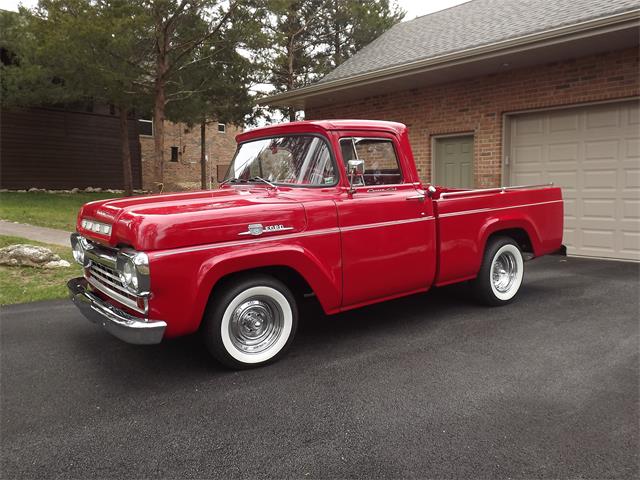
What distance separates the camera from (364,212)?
13.4 feet

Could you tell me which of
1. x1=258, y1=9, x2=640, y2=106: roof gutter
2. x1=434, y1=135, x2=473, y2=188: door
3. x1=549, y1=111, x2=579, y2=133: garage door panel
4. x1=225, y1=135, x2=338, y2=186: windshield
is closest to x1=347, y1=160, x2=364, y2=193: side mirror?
x1=225, y1=135, x2=338, y2=186: windshield

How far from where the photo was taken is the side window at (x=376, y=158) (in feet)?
14.1

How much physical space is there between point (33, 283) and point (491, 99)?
800 centimetres

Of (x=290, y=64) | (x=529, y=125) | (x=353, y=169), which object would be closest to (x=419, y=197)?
(x=353, y=169)

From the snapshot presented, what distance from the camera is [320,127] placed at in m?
4.16

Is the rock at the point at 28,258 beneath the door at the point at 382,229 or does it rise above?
beneath

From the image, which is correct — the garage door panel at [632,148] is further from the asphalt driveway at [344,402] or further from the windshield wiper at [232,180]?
the windshield wiper at [232,180]

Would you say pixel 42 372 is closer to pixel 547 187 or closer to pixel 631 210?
pixel 547 187

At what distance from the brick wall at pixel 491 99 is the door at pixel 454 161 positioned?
0.25 m

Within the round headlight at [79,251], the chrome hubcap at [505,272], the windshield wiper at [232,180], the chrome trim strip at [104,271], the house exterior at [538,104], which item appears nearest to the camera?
the chrome trim strip at [104,271]

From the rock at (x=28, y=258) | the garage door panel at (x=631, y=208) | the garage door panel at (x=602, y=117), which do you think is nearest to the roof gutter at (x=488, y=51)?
the garage door panel at (x=602, y=117)

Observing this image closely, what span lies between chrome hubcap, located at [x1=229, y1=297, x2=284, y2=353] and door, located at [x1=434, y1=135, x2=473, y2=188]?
7.18 metres

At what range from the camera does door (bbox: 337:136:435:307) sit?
13.1 feet

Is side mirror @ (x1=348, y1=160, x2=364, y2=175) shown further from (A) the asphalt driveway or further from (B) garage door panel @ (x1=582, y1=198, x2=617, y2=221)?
(B) garage door panel @ (x1=582, y1=198, x2=617, y2=221)
